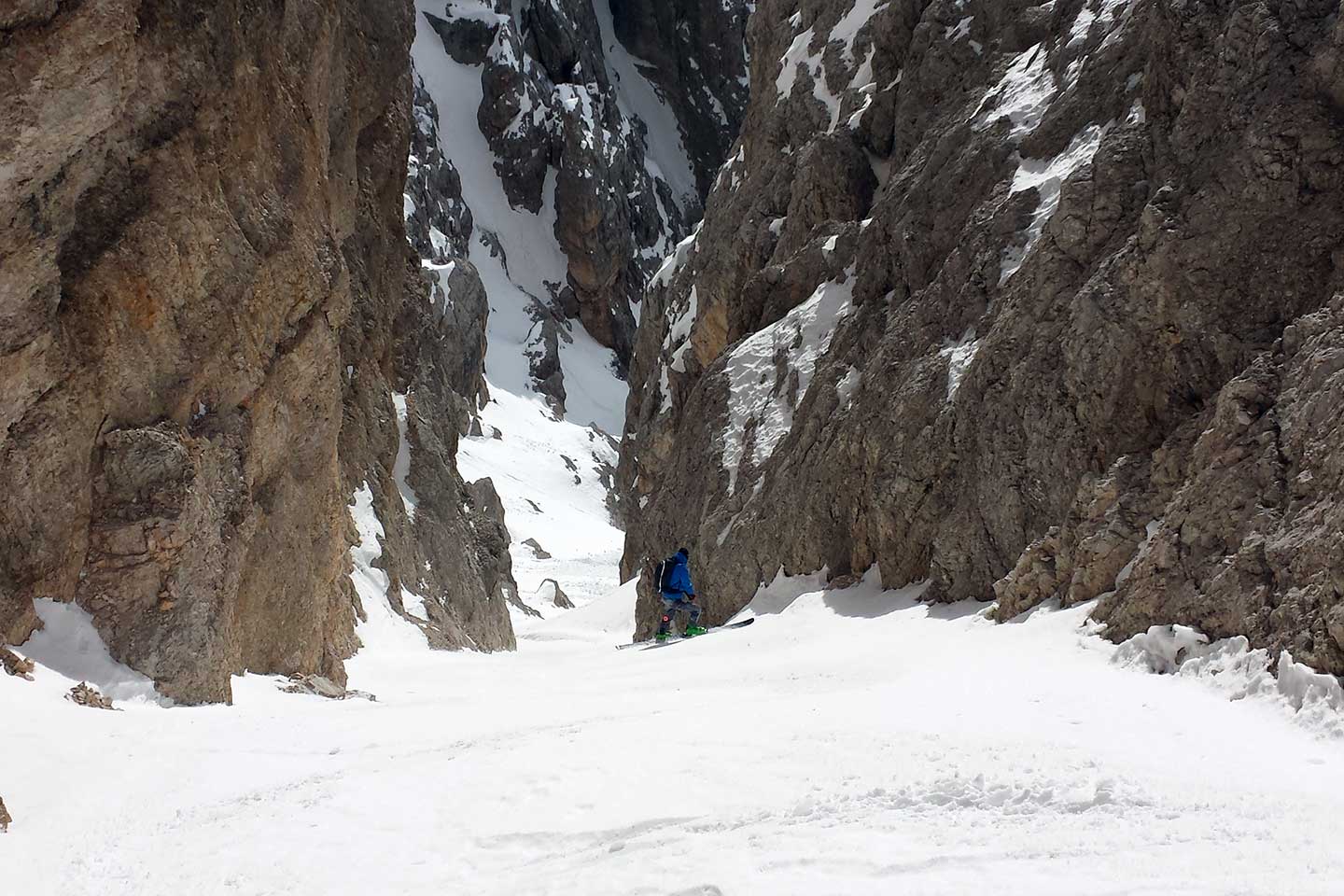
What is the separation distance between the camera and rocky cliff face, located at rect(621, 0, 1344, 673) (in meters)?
7.31

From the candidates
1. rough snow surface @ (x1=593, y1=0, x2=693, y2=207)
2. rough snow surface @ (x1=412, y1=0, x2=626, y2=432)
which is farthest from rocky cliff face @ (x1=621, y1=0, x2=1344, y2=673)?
rough snow surface @ (x1=593, y1=0, x2=693, y2=207)

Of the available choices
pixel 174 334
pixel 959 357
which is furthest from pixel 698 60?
pixel 174 334

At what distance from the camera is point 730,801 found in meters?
4.48

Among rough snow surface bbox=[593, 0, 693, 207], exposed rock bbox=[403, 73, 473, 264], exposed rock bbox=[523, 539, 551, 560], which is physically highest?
rough snow surface bbox=[593, 0, 693, 207]

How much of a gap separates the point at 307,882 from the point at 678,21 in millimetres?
116673

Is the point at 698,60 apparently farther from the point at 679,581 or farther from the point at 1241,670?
the point at 1241,670

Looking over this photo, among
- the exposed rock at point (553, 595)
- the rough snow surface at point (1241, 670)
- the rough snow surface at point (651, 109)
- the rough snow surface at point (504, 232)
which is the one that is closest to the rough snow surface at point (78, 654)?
the rough snow surface at point (1241, 670)

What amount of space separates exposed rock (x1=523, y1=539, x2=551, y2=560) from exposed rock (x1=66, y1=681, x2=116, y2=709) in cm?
4269

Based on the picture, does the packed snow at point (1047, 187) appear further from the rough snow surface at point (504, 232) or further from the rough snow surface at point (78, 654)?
the rough snow surface at point (504, 232)

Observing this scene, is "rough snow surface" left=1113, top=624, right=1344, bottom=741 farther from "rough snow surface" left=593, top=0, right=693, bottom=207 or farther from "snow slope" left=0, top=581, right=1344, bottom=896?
"rough snow surface" left=593, top=0, right=693, bottom=207

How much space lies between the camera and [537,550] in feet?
165

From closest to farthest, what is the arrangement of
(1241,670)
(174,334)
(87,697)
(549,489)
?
(1241,670), (87,697), (174,334), (549,489)

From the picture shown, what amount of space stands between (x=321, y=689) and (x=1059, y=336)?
9.53m

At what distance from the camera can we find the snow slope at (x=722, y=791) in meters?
3.51
